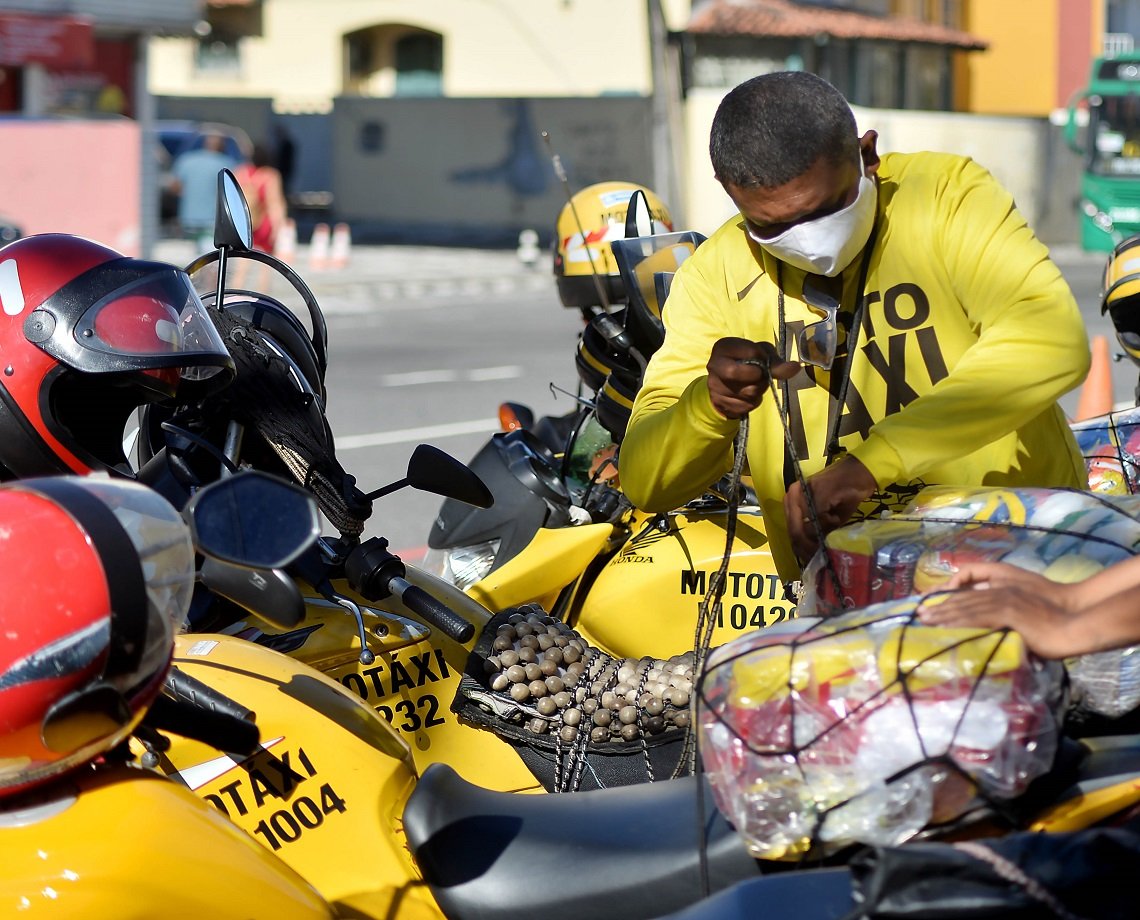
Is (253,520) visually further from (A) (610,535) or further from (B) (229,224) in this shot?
(A) (610,535)

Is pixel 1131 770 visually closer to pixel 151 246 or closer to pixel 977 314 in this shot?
pixel 977 314

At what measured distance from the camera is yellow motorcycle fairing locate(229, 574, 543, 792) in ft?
9.13

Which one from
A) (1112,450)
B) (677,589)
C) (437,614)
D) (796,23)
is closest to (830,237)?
(437,614)

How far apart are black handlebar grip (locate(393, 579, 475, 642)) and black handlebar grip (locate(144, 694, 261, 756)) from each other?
47 cm

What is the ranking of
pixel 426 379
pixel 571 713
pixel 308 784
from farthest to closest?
1. pixel 426 379
2. pixel 571 713
3. pixel 308 784

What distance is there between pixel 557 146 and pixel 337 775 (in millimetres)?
27528

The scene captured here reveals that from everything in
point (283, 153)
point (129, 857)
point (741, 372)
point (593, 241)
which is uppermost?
point (283, 153)

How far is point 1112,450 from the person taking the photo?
167 inches

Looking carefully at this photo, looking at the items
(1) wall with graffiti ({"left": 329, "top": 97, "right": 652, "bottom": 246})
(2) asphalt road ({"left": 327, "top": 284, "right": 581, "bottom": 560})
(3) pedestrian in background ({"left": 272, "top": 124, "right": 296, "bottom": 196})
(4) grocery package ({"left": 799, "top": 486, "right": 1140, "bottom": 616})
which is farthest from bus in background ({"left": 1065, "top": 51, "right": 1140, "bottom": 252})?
(4) grocery package ({"left": 799, "top": 486, "right": 1140, "bottom": 616})

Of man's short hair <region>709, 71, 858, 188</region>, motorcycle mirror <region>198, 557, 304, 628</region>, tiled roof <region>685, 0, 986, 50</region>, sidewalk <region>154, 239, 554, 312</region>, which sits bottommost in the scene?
sidewalk <region>154, 239, 554, 312</region>

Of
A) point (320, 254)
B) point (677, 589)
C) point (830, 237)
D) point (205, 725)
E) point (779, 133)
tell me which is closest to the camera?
point (205, 725)

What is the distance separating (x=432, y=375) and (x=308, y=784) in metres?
10.7

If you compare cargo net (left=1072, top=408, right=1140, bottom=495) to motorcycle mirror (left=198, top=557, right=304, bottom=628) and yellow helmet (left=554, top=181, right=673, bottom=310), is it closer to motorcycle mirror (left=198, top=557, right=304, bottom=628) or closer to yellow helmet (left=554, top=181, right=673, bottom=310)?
yellow helmet (left=554, top=181, right=673, bottom=310)

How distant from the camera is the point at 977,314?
2607 mm
